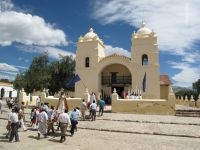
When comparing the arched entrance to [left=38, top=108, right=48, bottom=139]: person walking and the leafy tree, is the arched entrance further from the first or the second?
[left=38, top=108, right=48, bottom=139]: person walking

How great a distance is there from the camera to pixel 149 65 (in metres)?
32.5

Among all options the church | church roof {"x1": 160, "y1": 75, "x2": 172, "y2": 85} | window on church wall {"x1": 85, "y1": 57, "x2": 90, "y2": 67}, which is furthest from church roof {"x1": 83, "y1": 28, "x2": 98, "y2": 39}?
church roof {"x1": 160, "y1": 75, "x2": 172, "y2": 85}

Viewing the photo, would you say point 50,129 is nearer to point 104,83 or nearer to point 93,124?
point 93,124

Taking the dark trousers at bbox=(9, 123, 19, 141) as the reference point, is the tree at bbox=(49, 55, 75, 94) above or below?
above

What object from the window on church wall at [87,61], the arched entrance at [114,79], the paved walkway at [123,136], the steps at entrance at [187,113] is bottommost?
the paved walkway at [123,136]

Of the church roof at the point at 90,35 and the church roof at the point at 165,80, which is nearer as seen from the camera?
the church roof at the point at 90,35

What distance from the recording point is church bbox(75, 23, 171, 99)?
32.3m

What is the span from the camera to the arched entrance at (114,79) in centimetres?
3475

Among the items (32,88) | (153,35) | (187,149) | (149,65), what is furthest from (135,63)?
(187,149)

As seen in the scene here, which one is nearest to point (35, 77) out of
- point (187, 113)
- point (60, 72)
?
point (60, 72)

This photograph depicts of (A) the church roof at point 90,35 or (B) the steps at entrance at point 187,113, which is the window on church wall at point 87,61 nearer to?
(A) the church roof at point 90,35

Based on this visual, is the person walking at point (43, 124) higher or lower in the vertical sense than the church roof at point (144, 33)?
lower

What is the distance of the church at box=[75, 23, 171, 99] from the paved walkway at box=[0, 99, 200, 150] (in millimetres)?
12148

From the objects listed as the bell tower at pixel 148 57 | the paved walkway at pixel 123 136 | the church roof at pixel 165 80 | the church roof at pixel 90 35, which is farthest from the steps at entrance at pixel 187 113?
the church roof at pixel 165 80
